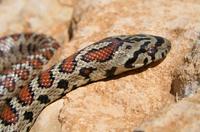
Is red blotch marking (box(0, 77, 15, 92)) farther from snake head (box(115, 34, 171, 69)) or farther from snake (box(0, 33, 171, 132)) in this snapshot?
snake head (box(115, 34, 171, 69))

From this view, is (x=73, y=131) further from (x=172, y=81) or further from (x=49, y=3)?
(x=49, y=3)

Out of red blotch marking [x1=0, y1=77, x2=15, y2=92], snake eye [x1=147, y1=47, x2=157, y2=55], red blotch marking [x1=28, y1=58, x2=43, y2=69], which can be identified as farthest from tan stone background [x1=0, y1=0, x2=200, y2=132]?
red blotch marking [x1=0, y1=77, x2=15, y2=92]

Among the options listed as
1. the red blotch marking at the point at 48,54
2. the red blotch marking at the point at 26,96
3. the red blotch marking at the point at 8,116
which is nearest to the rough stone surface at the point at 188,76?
the red blotch marking at the point at 26,96

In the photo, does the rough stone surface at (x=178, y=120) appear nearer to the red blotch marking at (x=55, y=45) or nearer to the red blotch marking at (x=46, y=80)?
the red blotch marking at (x=46, y=80)

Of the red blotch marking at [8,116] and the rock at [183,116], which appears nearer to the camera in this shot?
the rock at [183,116]

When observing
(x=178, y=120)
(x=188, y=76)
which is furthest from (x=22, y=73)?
(x=178, y=120)

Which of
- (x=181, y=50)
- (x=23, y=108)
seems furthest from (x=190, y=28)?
(x=23, y=108)

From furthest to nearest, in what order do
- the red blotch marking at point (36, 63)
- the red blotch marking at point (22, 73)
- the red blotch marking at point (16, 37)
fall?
the red blotch marking at point (16, 37)
the red blotch marking at point (36, 63)
the red blotch marking at point (22, 73)

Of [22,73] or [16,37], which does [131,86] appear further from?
[16,37]
